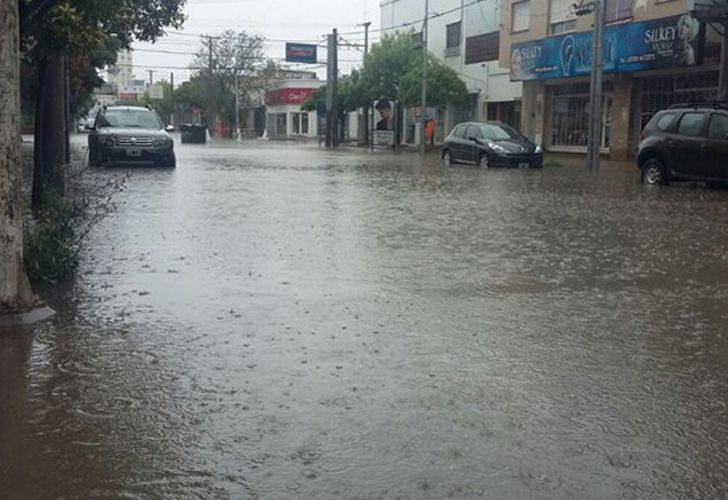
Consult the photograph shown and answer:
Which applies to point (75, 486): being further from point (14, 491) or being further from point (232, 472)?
point (232, 472)

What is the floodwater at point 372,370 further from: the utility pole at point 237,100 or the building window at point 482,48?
the utility pole at point 237,100

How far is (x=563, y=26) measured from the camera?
35.2 meters

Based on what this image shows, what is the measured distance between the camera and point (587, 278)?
8.46 m

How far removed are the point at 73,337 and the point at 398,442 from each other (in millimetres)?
2779

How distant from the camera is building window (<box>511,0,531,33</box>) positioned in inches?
1467

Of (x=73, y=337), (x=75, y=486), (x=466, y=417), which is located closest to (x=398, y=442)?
(x=466, y=417)

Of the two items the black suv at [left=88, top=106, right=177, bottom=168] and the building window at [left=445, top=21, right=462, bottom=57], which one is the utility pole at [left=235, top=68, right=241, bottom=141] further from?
the black suv at [left=88, top=106, right=177, bottom=168]

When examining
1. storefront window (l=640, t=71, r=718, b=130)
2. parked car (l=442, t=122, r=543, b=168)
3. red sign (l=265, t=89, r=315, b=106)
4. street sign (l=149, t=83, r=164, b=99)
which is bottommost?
parked car (l=442, t=122, r=543, b=168)

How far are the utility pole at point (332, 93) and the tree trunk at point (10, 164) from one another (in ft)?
153

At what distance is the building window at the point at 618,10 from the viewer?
30938 mm

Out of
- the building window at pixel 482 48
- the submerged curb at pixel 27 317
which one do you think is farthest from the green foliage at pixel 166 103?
the submerged curb at pixel 27 317

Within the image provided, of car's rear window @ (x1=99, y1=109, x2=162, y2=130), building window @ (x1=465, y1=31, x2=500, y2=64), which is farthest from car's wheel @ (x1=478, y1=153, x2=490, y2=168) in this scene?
building window @ (x1=465, y1=31, x2=500, y2=64)

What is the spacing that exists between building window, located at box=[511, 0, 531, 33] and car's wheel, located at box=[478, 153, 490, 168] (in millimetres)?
11569

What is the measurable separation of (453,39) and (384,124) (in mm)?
8116
